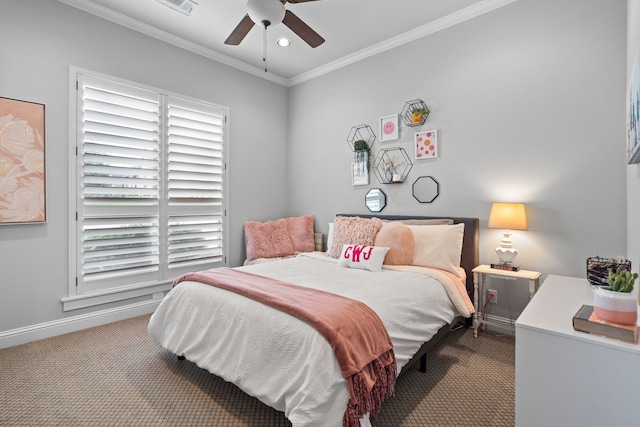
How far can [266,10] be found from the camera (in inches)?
86.7

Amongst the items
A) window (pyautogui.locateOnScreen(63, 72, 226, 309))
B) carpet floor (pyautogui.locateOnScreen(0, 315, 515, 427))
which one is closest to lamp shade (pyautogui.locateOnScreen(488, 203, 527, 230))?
carpet floor (pyautogui.locateOnScreen(0, 315, 515, 427))

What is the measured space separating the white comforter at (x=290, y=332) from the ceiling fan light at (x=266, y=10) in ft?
6.24

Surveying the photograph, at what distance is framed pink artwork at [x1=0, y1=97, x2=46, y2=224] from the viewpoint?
8.48 ft

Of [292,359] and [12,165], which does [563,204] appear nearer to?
[292,359]

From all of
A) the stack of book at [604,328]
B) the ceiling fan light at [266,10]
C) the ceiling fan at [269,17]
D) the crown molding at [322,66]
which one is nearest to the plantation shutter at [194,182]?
the crown molding at [322,66]

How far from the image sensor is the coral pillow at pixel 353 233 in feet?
10.0

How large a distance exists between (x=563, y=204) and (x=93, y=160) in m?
4.21

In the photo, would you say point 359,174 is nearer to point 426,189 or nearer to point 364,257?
point 426,189

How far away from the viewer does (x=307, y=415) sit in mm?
1392

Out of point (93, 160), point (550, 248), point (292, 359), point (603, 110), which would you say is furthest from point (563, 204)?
point (93, 160)

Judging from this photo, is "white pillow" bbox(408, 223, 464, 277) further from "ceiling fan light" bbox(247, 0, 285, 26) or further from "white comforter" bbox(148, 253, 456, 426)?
"ceiling fan light" bbox(247, 0, 285, 26)

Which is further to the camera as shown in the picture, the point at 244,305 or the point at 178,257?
the point at 178,257

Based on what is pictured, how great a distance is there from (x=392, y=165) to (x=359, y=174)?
1.52 ft

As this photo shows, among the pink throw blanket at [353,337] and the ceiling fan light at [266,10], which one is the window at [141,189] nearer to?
the ceiling fan light at [266,10]
